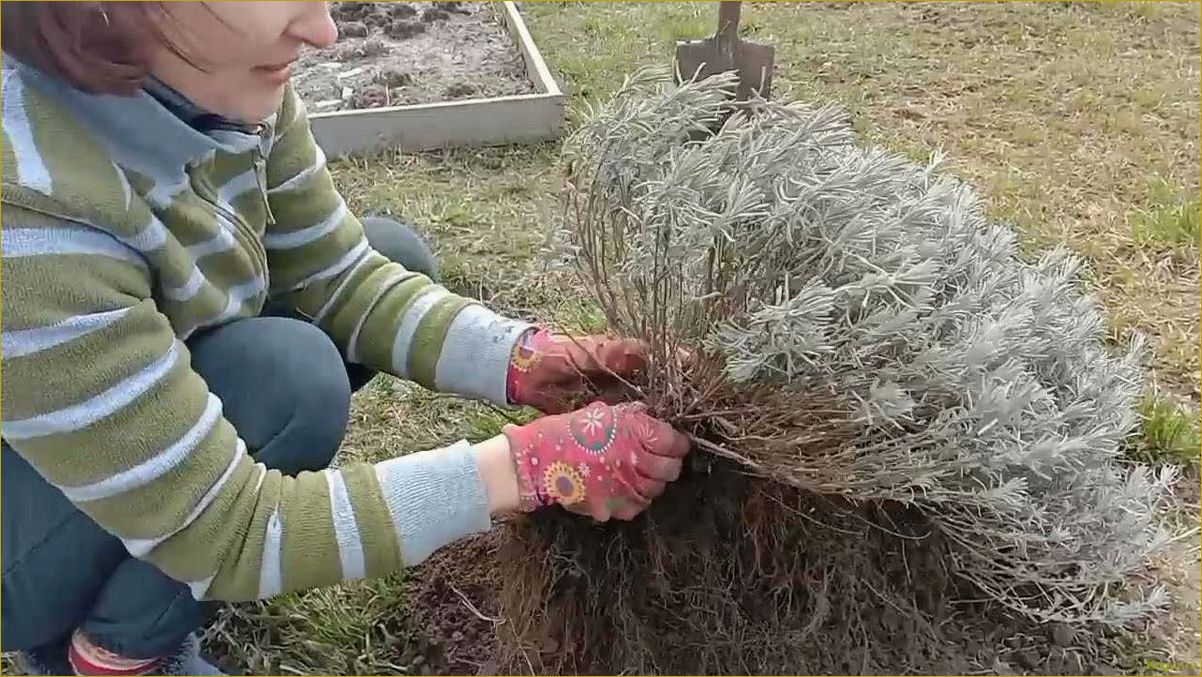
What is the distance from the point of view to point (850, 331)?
1.09 m

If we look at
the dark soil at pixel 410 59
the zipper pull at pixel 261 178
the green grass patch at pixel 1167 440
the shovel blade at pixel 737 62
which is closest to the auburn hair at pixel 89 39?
the zipper pull at pixel 261 178

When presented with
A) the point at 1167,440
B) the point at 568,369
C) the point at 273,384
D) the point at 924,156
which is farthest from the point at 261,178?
the point at 924,156

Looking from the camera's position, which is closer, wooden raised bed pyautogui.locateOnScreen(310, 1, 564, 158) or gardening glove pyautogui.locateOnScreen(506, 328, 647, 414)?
gardening glove pyautogui.locateOnScreen(506, 328, 647, 414)

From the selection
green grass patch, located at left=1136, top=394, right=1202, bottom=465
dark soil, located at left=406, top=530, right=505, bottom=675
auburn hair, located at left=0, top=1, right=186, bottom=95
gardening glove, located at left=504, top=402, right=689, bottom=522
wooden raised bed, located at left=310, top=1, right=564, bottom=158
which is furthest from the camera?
wooden raised bed, located at left=310, top=1, right=564, bottom=158

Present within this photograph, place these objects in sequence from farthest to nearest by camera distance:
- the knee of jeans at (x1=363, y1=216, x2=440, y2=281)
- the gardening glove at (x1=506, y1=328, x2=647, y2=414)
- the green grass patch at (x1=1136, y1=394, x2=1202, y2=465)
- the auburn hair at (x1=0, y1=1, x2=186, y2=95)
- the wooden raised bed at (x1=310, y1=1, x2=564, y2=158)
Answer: the wooden raised bed at (x1=310, y1=1, x2=564, y2=158), the green grass patch at (x1=1136, y1=394, x2=1202, y2=465), the knee of jeans at (x1=363, y1=216, x2=440, y2=281), the gardening glove at (x1=506, y1=328, x2=647, y2=414), the auburn hair at (x1=0, y1=1, x2=186, y2=95)

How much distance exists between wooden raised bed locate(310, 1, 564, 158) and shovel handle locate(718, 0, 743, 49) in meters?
1.29

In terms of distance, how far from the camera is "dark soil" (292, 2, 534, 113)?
309 cm

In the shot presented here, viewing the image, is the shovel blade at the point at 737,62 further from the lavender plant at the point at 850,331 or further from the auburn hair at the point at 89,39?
the auburn hair at the point at 89,39

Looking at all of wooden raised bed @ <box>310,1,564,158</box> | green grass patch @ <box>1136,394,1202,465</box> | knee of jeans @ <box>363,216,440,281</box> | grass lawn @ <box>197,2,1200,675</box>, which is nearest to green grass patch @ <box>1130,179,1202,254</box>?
grass lawn @ <box>197,2,1200,675</box>

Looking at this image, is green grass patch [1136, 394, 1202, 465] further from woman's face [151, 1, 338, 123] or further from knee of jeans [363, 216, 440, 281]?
woman's face [151, 1, 338, 123]

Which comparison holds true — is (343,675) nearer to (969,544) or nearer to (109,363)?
(109,363)

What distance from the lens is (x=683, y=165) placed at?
3.75 feet

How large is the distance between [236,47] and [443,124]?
174 cm

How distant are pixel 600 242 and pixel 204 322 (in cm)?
45
